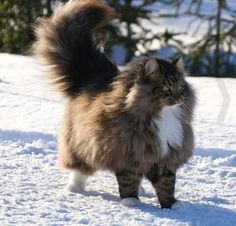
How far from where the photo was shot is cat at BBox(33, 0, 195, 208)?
4.94 metres

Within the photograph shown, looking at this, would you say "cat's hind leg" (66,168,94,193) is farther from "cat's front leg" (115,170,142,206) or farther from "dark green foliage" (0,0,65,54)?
"dark green foliage" (0,0,65,54)

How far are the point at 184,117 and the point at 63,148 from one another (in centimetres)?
114

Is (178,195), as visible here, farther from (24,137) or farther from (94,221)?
(24,137)

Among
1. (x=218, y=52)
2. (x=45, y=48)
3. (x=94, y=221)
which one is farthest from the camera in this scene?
(x=218, y=52)

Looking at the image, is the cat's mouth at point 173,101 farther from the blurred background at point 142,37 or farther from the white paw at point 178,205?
the blurred background at point 142,37

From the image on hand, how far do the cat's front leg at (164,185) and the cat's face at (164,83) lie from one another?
0.57 metres

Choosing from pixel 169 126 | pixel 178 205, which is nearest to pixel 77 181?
pixel 178 205

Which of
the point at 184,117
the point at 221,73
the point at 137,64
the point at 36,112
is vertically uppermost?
the point at 137,64

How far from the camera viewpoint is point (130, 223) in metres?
4.65

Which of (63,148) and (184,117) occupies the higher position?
(184,117)

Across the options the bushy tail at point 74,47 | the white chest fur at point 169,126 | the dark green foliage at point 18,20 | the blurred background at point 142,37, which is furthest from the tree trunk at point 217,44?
the white chest fur at point 169,126

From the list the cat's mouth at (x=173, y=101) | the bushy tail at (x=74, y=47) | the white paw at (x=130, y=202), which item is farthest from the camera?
the bushy tail at (x=74, y=47)

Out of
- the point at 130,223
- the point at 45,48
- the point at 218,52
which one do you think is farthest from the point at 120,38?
the point at 130,223

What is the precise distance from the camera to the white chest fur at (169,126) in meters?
4.96
